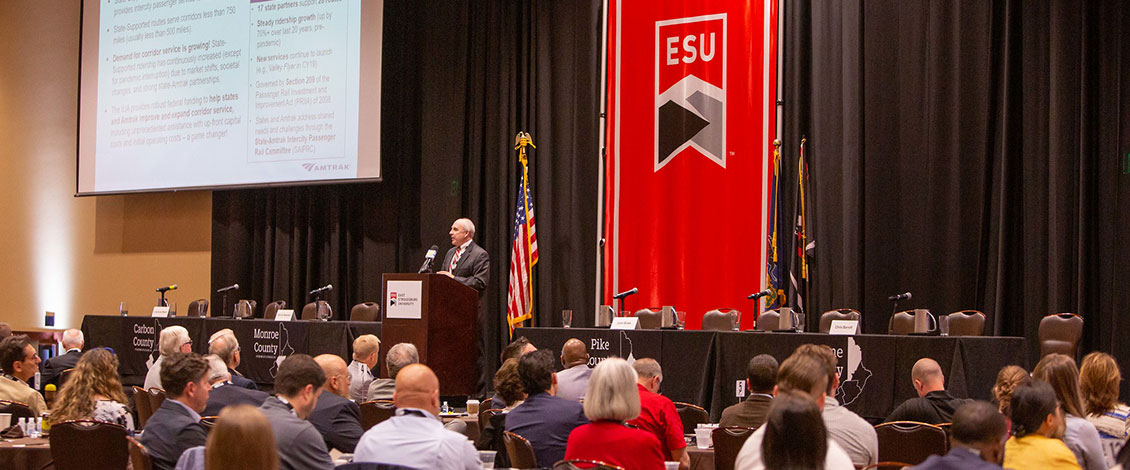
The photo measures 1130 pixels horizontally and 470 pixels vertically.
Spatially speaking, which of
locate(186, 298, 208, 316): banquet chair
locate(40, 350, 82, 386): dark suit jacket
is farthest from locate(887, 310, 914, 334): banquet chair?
locate(186, 298, 208, 316): banquet chair

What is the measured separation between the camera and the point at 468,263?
857cm

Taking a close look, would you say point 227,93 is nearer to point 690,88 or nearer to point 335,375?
point 690,88

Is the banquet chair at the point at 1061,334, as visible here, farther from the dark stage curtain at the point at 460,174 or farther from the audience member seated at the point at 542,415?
the dark stage curtain at the point at 460,174

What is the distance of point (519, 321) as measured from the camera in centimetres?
962

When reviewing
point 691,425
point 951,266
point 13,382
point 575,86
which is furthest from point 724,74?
point 13,382

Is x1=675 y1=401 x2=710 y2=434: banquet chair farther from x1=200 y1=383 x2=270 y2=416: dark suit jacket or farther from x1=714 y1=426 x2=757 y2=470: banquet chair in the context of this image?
x1=200 y1=383 x2=270 y2=416: dark suit jacket

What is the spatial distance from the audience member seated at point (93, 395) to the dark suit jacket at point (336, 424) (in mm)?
1035

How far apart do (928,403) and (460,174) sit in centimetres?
676

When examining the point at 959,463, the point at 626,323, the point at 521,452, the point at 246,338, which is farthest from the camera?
the point at 246,338

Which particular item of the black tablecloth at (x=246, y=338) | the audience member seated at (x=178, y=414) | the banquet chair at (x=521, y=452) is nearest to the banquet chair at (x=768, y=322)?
the black tablecloth at (x=246, y=338)

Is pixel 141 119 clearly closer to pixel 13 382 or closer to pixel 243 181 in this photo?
pixel 243 181

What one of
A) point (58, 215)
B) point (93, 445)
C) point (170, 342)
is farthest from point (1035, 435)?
point (58, 215)

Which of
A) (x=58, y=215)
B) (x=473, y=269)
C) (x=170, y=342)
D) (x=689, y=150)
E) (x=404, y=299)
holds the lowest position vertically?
(x=170, y=342)

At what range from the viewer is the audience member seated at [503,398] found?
4.62m
